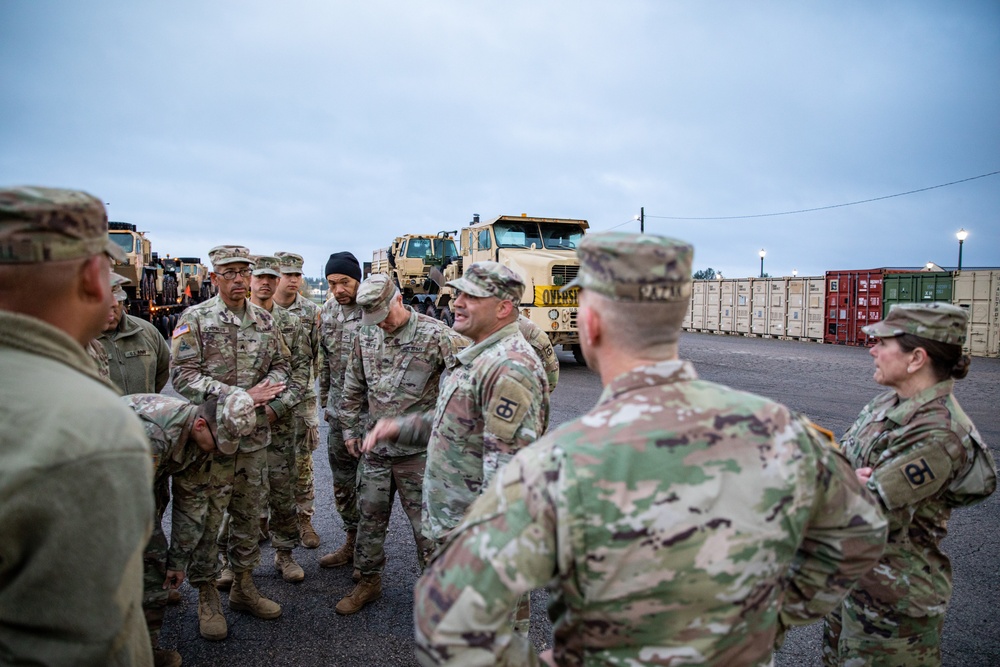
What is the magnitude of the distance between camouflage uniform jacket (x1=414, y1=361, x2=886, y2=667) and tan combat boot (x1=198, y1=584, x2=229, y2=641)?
2.56 m

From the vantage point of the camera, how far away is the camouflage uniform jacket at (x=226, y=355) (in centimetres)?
343

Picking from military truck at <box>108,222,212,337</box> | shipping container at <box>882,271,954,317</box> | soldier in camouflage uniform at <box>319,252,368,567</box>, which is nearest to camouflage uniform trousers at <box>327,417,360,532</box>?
soldier in camouflage uniform at <box>319,252,368,567</box>

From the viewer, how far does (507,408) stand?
2.39 meters

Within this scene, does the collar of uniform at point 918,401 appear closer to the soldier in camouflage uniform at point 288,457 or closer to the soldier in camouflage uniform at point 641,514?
the soldier in camouflage uniform at point 641,514

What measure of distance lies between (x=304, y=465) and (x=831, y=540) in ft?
13.0

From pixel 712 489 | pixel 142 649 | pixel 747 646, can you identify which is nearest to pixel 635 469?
pixel 712 489

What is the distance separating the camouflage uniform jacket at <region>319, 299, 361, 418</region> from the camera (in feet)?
14.6

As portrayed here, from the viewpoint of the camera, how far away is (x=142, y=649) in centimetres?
133

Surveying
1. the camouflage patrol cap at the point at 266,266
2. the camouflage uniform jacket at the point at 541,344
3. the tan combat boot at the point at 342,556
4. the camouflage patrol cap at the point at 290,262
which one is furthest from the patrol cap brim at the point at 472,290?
the camouflage patrol cap at the point at 290,262

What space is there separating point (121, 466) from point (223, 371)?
2611mm

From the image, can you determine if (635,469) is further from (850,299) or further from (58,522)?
(850,299)

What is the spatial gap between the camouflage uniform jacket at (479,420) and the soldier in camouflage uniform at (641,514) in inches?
42.3

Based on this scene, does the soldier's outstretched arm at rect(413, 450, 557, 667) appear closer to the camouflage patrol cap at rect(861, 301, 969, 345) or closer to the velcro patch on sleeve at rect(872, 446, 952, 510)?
the velcro patch on sleeve at rect(872, 446, 952, 510)

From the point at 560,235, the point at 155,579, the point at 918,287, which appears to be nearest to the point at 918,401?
the point at 155,579
